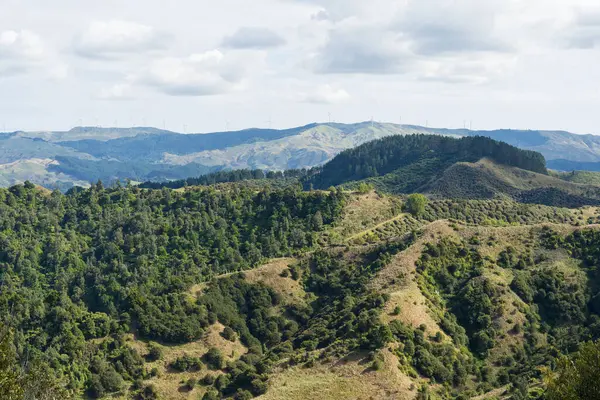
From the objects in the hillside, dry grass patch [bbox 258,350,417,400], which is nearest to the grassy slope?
dry grass patch [bbox 258,350,417,400]

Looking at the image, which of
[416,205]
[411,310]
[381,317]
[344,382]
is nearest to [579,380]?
[344,382]

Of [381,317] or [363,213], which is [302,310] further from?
[363,213]

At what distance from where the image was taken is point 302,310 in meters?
130

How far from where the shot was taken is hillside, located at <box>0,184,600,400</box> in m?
96.8

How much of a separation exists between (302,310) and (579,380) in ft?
277

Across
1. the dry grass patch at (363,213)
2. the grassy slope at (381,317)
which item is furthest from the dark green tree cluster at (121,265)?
the grassy slope at (381,317)

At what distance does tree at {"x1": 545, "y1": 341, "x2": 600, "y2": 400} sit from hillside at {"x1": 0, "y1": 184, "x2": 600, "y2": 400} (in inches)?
1442

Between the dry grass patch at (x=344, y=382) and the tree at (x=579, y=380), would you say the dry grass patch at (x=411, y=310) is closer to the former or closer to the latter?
the dry grass patch at (x=344, y=382)

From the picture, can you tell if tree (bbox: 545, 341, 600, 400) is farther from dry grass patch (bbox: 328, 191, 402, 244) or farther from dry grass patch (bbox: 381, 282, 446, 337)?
dry grass patch (bbox: 328, 191, 402, 244)

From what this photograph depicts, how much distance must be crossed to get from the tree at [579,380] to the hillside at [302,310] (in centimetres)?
3663

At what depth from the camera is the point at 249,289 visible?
5207 inches

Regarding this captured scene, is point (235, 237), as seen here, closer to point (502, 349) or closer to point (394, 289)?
point (394, 289)

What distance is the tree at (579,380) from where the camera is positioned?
4847 cm

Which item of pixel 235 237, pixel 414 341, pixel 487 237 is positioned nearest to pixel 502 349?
pixel 414 341
